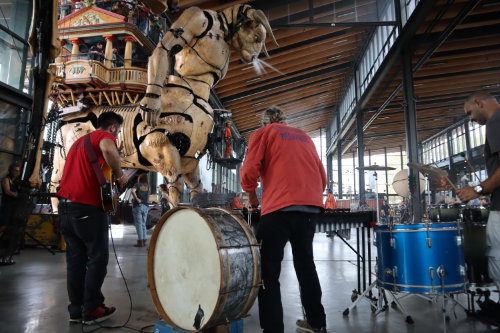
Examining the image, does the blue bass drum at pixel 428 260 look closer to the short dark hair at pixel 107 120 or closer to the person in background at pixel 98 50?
the short dark hair at pixel 107 120

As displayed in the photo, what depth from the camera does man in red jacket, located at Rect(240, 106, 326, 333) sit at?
2.34 meters

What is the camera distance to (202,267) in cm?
195

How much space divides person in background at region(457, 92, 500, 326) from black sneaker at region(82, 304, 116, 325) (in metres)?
3.06

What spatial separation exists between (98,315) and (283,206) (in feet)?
5.82

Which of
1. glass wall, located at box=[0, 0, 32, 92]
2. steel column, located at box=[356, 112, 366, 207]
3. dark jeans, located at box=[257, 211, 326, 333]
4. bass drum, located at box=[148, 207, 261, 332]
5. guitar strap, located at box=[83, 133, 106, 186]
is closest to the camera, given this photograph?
bass drum, located at box=[148, 207, 261, 332]

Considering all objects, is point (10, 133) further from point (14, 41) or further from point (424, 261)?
point (424, 261)

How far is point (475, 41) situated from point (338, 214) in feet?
37.5

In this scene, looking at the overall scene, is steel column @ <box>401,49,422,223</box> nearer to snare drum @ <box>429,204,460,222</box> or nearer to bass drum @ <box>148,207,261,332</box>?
snare drum @ <box>429,204,460,222</box>

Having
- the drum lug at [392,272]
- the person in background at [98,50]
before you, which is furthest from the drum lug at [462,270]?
the person in background at [98,50]

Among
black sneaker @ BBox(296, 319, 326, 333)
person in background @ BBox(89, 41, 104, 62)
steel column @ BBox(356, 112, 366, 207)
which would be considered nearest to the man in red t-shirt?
black sneaker @ BBox(296, 319, 326, 333)

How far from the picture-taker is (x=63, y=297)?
348 cm

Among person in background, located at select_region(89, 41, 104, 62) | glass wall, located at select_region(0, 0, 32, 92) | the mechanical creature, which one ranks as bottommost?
the mechanical creature

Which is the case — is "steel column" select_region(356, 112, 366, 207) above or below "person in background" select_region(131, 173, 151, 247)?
above

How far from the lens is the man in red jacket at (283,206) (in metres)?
2.34
